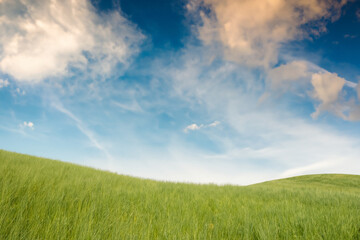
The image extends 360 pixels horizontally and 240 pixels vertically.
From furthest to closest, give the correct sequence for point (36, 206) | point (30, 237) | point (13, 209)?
point (36, 206)
point (13, 209)
point (30, 237)

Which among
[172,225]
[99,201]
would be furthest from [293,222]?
[99,201]

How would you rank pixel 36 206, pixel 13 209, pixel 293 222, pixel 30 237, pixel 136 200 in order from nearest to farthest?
pixel 30 237 → pixel 13 209 → pixel 36 206 → pixel 293 222 → pixel 136 200

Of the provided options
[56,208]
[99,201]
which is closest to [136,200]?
[99,201]

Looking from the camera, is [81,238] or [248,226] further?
[248,226]

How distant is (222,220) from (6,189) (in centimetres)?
302

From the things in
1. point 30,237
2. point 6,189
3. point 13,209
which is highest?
point 6,189

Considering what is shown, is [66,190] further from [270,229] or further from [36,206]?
[270,229]

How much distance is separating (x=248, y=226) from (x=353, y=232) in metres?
1.34

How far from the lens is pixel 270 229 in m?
2.54

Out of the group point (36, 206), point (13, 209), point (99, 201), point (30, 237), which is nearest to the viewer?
point (30, 237)

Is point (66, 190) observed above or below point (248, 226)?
above

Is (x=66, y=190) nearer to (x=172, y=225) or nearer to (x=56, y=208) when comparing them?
(x=56, y=208)

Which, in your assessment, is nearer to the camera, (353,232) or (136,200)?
(353,232)

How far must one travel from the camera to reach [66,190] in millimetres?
3299
